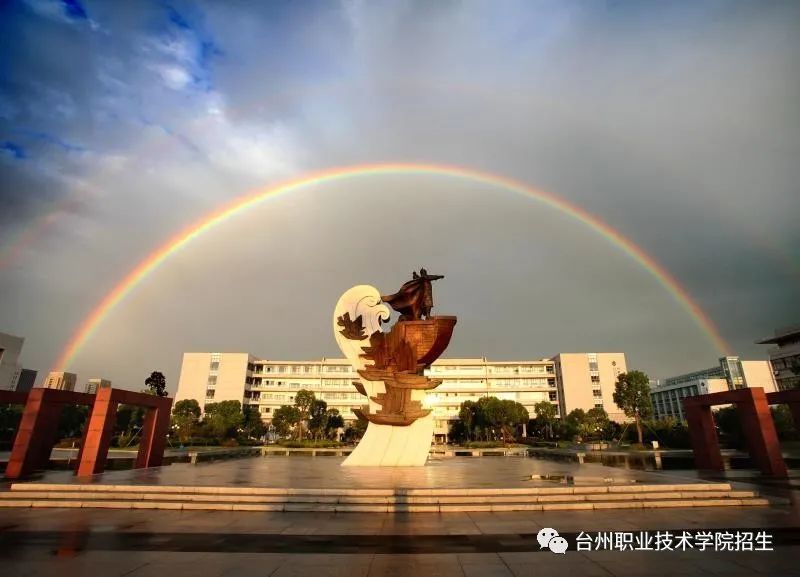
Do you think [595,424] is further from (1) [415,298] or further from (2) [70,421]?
(2) [70,421]

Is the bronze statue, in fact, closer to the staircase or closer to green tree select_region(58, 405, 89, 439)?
the staircase

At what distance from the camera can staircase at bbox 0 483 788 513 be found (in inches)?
426

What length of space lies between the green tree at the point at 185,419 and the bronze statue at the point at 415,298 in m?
45.0

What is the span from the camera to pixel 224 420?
5950 cm

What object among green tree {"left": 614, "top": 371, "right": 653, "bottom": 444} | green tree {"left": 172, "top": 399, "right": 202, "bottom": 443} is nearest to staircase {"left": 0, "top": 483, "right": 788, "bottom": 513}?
green tree {"left": 172, "top": 399, "right": 202, "bottom": 443}

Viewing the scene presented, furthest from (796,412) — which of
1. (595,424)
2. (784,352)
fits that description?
(784,352)

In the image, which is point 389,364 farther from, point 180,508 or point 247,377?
point 247,377

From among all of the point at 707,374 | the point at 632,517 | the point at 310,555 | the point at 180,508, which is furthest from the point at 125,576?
the point at 707,374

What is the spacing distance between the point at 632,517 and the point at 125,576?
1023 cm

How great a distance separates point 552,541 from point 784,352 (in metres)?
112

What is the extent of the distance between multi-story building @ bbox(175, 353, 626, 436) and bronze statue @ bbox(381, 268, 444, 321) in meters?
66.4

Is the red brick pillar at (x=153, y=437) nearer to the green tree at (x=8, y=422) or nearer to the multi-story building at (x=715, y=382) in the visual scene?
the green tree at (x=8, y=422)

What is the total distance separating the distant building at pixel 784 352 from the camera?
85.3m

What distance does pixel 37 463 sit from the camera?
17203 millimetres
